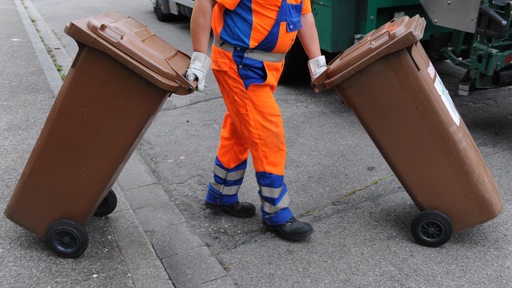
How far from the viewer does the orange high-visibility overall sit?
2924mm

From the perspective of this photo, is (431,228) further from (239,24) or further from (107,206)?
(107,206)

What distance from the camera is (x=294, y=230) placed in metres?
3.17

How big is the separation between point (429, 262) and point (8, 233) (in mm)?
2270

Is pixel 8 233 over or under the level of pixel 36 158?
under

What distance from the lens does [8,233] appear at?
3154 millimetres

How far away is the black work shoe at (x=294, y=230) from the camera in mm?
3170

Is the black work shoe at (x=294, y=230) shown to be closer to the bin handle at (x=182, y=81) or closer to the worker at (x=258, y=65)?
the worker at (x=258, y=65)

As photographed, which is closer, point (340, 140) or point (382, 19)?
point (340, 140)

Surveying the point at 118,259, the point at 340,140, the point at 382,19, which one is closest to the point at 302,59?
the point at 382,19

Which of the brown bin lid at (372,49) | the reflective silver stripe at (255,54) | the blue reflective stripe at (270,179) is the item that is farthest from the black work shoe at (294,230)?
the reflective silver stripe at (255,54)

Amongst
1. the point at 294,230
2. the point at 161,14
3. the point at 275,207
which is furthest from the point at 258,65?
the point at 161,14

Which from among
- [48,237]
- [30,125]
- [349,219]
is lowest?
[30,125]

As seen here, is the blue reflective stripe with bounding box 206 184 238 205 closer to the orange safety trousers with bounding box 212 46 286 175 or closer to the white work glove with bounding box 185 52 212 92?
the orange safety trousers with bounding box 212 46 286 175

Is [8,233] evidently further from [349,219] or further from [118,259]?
[349,219]
